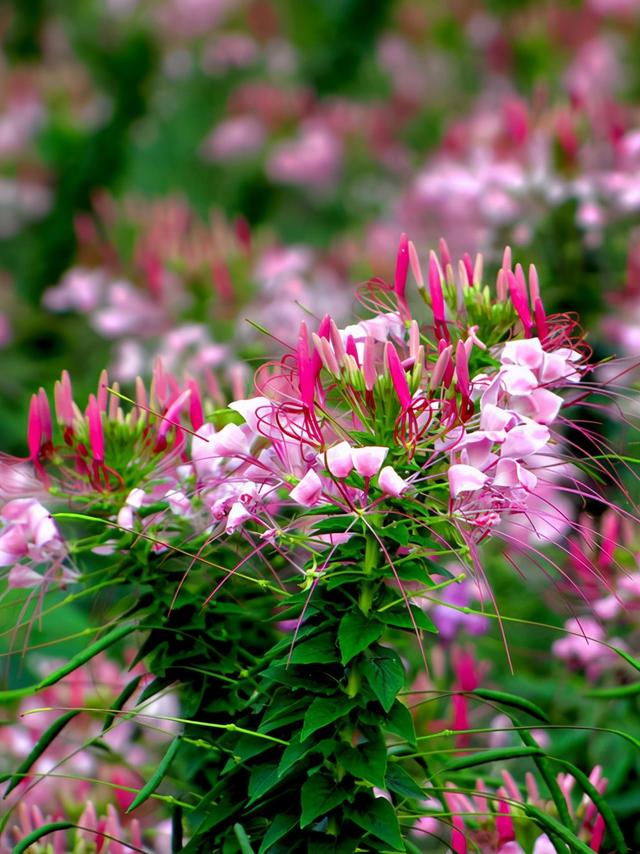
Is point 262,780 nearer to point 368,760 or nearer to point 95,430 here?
point 368,760

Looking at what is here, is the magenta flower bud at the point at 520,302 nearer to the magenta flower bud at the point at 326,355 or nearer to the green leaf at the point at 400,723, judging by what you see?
the magenta flower bud at the point at 326,355

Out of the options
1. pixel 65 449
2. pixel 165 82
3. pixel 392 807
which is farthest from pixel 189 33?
pixel 392 807

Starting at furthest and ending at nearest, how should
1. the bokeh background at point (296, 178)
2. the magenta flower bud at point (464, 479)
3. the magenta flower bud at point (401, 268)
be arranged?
1. the bokeh background at point (296, 178)
2. the magenta flower bud at point (401, 268)
3. the magenta flower bud at point (464, 479)

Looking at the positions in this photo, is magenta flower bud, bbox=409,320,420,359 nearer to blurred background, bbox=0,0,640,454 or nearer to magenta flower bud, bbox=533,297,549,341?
magenta flower bud, bbox=533,297,549,341

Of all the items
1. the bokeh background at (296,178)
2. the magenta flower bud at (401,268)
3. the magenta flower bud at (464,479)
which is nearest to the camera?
the magenta flower bud at (464,479)

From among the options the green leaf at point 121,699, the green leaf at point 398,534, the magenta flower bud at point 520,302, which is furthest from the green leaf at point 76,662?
the magenta flower bud at point 520,302

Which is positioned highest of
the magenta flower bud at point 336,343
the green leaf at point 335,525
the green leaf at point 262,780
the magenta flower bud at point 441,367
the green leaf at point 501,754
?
the magenta flower bud at point 336,343
